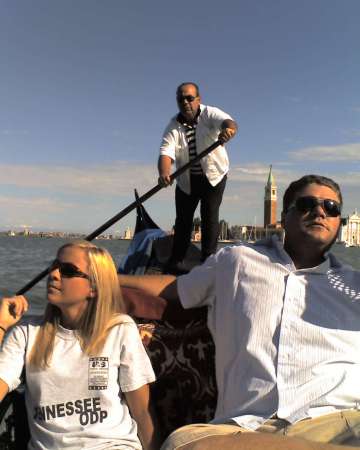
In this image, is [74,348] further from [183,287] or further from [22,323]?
[183,287]

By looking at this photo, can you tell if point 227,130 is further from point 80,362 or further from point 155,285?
point 80,362

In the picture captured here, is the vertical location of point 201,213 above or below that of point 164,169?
below

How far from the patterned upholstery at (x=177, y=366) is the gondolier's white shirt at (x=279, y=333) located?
9 cm

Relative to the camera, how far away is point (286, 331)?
142 cm

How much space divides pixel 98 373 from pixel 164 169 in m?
1.61

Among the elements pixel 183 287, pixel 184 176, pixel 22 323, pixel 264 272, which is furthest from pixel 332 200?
pixel 184 176

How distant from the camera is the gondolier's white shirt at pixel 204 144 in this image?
2842 mm

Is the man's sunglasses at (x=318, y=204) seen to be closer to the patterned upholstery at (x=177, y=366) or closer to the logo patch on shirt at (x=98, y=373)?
the patterned upholstery at (x=177, y=366)

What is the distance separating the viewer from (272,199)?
33219 mm

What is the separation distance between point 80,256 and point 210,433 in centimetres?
59

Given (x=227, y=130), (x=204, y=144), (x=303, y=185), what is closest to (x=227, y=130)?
(x=227, y=130)

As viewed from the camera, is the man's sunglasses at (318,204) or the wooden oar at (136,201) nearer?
the man's sunglasses at (318,204)

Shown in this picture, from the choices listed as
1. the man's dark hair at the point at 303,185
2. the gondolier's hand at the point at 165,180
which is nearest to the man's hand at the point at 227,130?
the gondolier's hand at the point at 165,180

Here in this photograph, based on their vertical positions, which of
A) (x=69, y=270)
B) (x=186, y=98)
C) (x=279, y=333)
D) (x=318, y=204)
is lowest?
(x=279, y=333)
